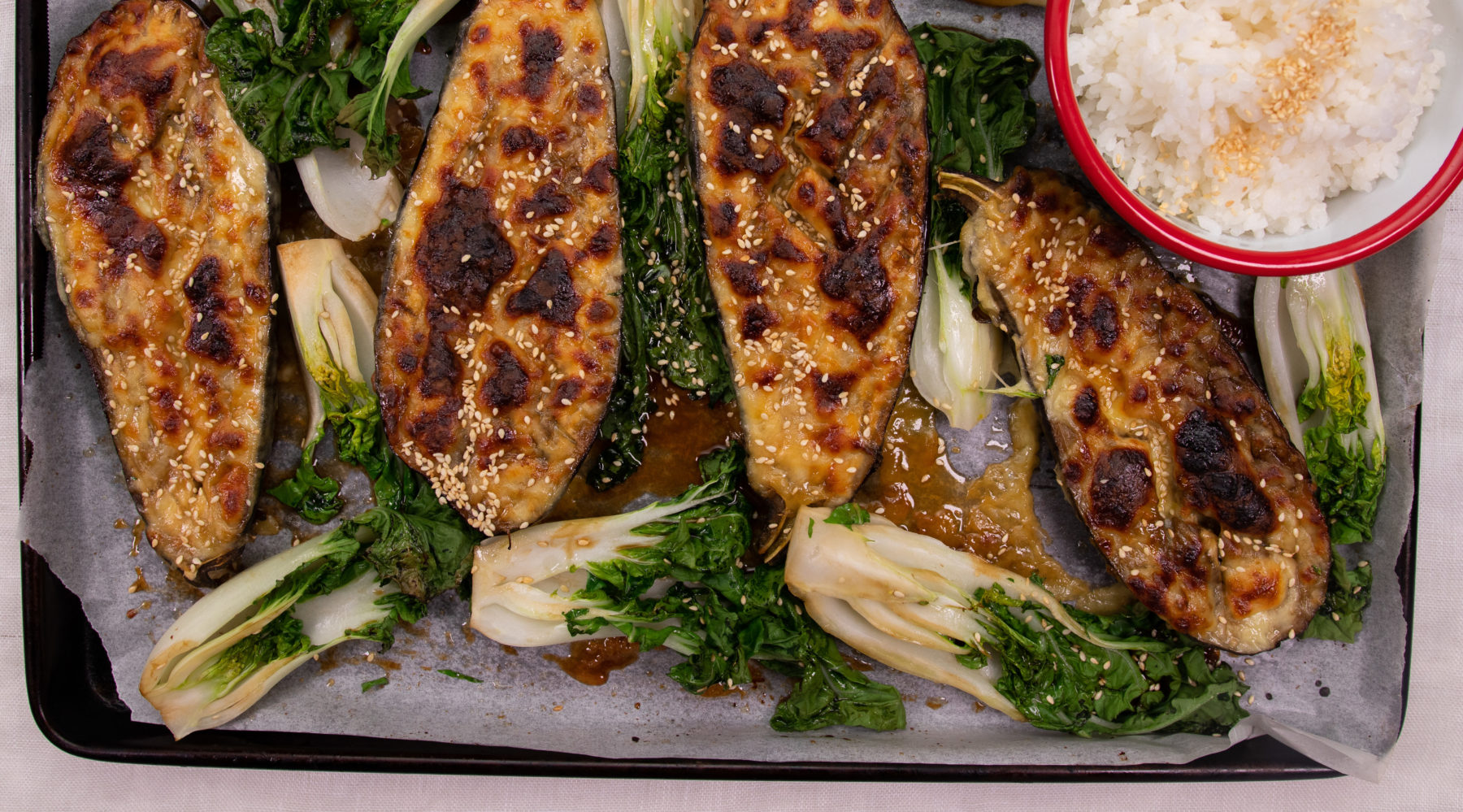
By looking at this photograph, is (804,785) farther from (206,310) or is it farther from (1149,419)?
(206,310)

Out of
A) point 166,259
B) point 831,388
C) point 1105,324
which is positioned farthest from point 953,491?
point 166,259

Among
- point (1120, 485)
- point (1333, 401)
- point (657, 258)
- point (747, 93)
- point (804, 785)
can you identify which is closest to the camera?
point (747, 93)

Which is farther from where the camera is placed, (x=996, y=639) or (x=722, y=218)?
(x=996, y=639)

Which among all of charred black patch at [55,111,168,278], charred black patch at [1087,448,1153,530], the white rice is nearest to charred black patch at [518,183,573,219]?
charred black patch at [55,111,168,278]

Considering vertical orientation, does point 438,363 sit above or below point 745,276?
below

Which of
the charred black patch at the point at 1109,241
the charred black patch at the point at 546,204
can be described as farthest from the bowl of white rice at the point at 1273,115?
the charred black patch at the point at 546,204

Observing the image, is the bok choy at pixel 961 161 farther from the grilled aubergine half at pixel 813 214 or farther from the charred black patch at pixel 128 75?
the charred black patch at pixel 128 75

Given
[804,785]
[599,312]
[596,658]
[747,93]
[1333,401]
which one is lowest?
[804,785]

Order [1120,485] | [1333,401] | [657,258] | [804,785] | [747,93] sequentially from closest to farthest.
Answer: [747,93] < [1120,485] < [1333,401] < [657,258] < [804,785]
